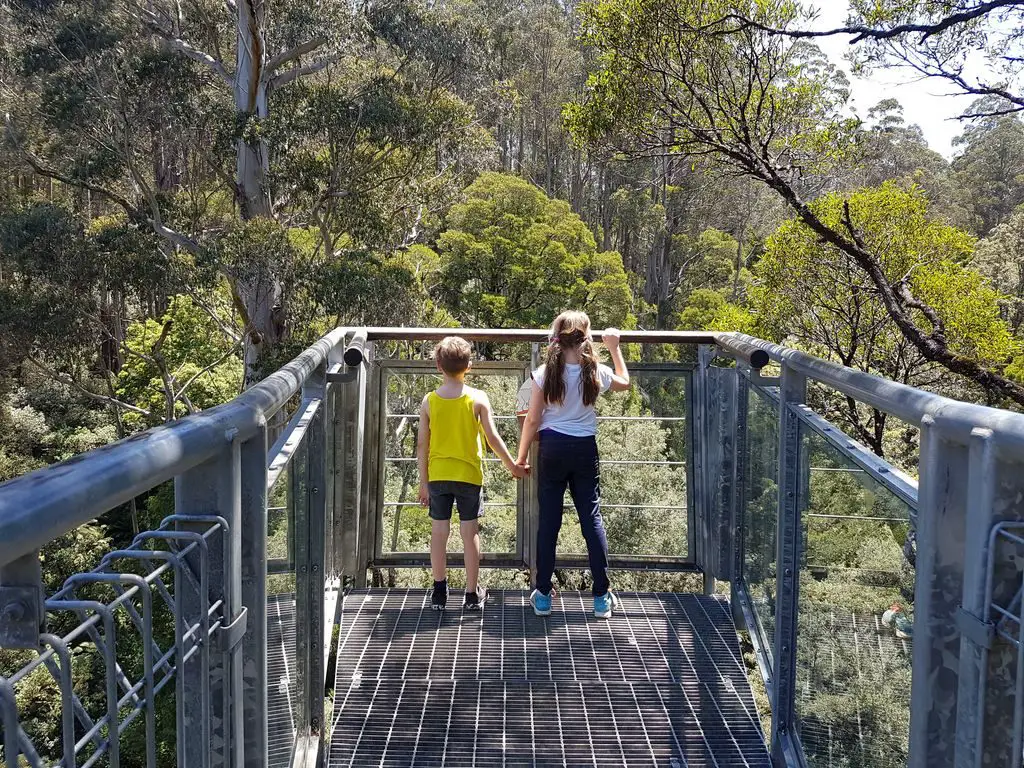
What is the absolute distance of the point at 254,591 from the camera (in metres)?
1.68

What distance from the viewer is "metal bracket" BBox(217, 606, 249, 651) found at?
1492mm

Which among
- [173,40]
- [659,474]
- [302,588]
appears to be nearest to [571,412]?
[659,474]

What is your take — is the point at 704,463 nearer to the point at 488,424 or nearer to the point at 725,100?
the point at 488,424

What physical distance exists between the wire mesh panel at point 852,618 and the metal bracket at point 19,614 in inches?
57.9

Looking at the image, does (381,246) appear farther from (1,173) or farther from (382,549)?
(382,549)

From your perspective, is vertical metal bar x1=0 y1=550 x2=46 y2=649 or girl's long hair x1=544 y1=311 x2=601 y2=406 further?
girl's long hair x1=544 y1=311 x2=601 y2=406

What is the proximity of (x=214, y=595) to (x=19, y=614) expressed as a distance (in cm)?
67

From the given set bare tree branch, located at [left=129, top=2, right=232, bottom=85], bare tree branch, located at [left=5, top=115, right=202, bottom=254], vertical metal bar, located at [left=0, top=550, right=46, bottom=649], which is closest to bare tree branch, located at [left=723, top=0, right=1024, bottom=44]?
vertical metal bar, located at [left=0, top=550, right=46, bottom=649]

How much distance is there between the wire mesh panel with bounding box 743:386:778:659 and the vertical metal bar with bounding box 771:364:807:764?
10.3 inches

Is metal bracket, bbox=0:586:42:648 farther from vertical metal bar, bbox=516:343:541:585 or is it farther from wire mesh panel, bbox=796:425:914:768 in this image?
vertical metal bar, bbox=516:343:541:585

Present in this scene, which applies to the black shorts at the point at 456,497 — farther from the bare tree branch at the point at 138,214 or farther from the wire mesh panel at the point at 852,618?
the bare tree branch at the point at 138,214

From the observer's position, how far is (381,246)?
19188 mm

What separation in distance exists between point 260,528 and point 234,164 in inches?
683

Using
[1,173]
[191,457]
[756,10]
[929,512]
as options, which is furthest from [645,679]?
[1,173]
